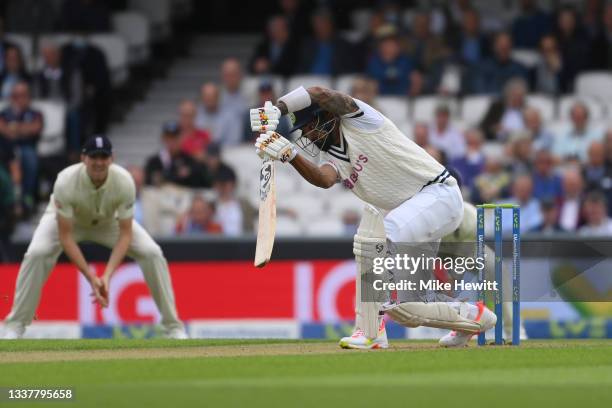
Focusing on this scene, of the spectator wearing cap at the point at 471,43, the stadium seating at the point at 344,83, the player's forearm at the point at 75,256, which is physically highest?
the spectator wearing cap at the point at 471,43

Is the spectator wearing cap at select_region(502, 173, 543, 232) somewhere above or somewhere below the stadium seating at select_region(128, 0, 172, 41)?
below

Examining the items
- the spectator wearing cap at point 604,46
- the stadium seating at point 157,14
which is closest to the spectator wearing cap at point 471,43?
the spectator wearing cap at point 604,46

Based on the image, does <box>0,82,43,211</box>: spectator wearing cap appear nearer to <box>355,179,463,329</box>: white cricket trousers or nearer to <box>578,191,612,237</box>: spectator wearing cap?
<box>578,191,612,237</box>: spectator wearing cap

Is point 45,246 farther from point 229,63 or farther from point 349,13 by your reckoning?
point 349,13

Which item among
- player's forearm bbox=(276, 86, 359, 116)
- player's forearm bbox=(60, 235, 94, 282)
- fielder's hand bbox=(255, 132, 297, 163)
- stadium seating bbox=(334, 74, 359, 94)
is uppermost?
stadium seating bbox=(334, 74, 359, 94)

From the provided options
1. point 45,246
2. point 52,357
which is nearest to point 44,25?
point 45,246

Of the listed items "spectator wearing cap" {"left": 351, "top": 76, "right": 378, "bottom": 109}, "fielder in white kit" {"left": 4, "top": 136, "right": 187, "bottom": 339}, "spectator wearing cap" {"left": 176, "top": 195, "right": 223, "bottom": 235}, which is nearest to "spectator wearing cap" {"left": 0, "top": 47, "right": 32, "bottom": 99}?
"spectator wearing cap" {"left": 176, "top": 195, "right": 223, "bottom": 235}

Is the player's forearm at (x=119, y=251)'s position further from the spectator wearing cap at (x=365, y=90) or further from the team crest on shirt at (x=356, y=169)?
the spectator wearing cap at (x=365, y=90)
